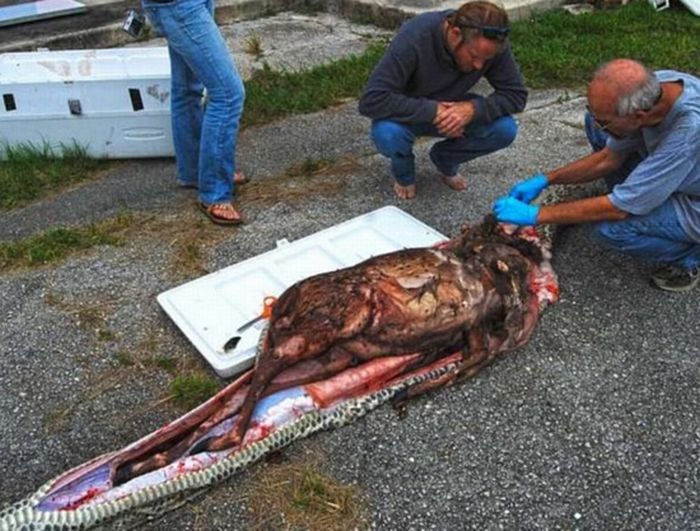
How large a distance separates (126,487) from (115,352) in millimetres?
956

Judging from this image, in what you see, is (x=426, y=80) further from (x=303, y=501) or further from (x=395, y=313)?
(x=303, y=501)

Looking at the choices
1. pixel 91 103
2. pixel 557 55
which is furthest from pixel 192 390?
pixel 557 55

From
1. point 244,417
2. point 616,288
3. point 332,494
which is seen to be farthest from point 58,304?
point 616,288

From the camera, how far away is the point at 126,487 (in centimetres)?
236

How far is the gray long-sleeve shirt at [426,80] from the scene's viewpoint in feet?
12.5

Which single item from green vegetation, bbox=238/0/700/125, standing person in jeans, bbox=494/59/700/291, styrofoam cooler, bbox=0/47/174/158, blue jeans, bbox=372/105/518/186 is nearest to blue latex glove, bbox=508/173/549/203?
standing person in jeans, bbox=494/59/700/291

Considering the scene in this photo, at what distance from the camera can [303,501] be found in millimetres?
2516

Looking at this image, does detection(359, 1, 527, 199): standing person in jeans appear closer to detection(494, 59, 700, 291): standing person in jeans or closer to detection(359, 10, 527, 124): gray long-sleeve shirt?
detection(359, 10, 527, 124): gray long-sleeve shirt

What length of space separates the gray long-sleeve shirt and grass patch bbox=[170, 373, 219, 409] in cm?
178

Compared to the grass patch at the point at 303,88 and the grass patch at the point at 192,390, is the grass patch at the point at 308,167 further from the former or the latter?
the grass patch at the point at 192,390

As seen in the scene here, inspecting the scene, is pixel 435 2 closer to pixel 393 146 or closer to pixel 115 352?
pixel 393 146

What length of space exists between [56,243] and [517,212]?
2.40 metres

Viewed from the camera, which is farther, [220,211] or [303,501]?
[220,211]

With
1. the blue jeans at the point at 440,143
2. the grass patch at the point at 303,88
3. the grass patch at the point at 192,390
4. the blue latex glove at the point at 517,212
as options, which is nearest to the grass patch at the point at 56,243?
the grass patch at the point at 192,390
